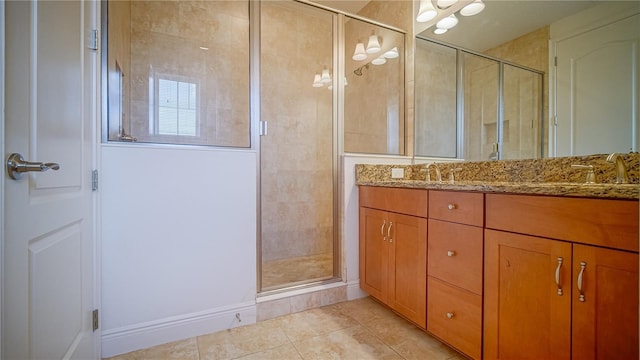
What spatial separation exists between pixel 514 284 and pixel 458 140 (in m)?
1.26

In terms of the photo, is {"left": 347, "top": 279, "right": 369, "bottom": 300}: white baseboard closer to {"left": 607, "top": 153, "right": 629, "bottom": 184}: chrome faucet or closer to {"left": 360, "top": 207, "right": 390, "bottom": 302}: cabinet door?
{"left": 360, "top": 207, "right": 390, "bottom": 302}: cabinet door

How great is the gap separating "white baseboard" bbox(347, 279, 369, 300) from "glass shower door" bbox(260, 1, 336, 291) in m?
0.50

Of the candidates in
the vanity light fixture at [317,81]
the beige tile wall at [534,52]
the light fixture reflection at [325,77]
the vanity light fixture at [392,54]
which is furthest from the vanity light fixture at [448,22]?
the vanity light fixture at [317,81]

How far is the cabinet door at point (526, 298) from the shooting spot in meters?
0.98

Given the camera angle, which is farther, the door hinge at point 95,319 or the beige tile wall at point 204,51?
the beige tile wall at point 204,51

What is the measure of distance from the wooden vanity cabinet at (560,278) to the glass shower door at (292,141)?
156 cm

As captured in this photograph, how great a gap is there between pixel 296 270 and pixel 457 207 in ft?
5.06

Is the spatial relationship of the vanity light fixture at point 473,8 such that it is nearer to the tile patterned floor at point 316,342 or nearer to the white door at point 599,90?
the white door at point 599,90

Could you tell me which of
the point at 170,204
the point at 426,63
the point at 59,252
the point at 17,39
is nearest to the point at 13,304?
the point at 59,252

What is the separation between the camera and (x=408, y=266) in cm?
166

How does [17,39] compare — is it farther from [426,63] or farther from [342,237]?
[426,63]

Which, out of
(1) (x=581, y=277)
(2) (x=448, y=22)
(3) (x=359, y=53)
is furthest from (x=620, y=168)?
(3) (x=359, y=53)

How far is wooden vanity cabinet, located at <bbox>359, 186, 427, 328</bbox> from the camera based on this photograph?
5.17 ft

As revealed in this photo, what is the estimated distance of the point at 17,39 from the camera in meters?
0.75
